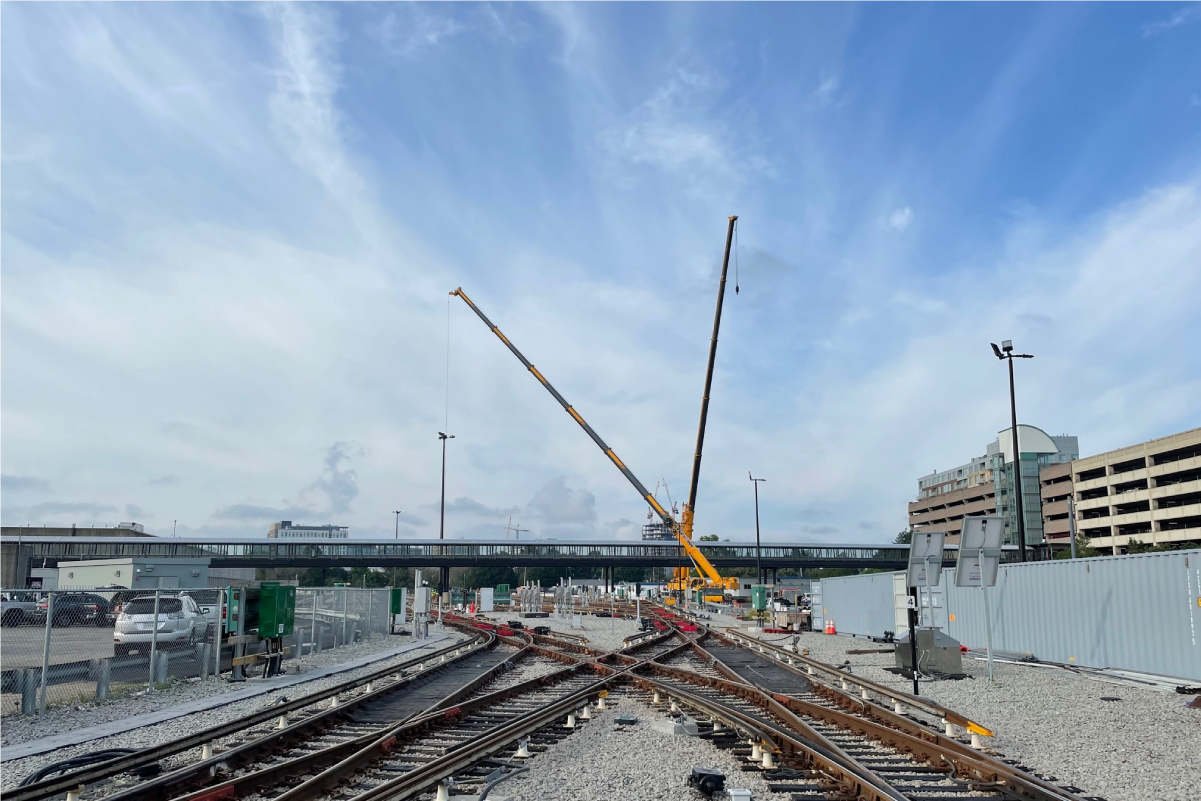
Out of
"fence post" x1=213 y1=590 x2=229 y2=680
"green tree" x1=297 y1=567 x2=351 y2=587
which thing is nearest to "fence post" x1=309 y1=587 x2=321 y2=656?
"fence post" x1=213 y1=590 x2=229 y2=680

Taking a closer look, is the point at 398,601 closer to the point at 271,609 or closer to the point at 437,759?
the point at 271,609

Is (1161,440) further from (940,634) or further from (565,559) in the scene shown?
(940,634)

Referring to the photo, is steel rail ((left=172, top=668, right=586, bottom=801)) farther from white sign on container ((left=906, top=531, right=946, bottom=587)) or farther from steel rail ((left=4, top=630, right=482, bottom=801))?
white sign on container ((left=906, top=531, right=946, bottom=587))

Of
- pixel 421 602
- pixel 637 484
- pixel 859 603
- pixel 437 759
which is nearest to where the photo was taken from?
pixel 437 759

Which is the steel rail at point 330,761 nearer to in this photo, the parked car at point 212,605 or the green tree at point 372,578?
the parked car at point 212,605

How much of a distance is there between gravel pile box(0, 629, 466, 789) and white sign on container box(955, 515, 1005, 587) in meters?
13.1

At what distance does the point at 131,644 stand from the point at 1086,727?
17964mm

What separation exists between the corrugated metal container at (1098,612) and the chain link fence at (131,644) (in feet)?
58.6

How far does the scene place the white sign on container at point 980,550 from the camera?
61.6 feet

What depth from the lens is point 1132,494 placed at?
320 ft

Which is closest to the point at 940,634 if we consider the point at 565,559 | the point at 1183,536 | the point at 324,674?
the point at 324,674

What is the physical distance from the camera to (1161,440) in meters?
93.3

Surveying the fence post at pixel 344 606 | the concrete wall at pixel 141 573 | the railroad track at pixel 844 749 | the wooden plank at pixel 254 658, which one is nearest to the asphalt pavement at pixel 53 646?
the concrete wall at pixel 141 573

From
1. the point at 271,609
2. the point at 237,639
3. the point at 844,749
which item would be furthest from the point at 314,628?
the point at 844,749
